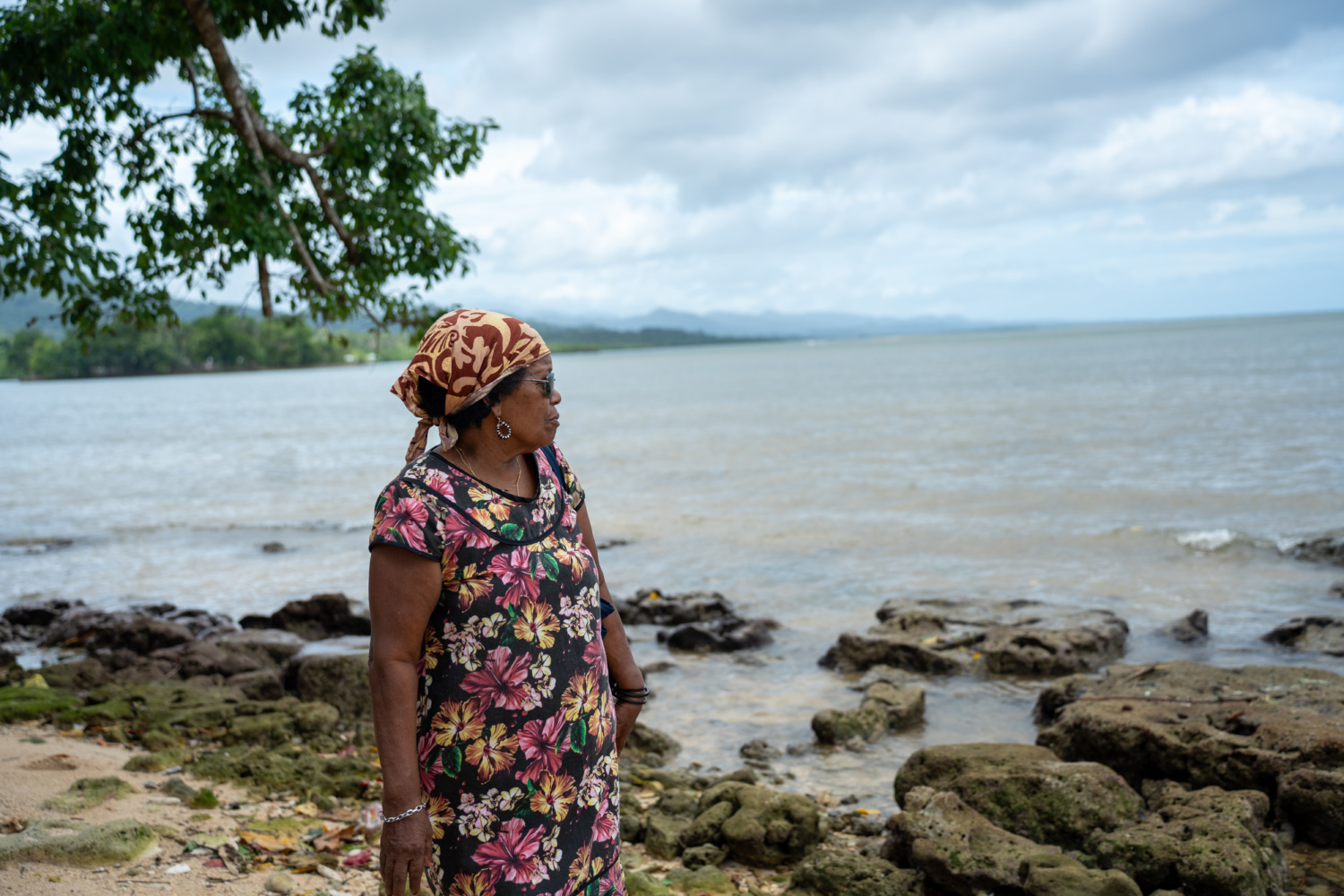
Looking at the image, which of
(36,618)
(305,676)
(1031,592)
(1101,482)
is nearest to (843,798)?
(305,676)

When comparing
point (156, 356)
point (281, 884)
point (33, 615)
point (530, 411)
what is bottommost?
point (33, 615)

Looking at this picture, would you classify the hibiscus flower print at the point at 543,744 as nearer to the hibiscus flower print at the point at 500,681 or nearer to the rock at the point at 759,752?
the hibiscus flower print at the point at 500,681

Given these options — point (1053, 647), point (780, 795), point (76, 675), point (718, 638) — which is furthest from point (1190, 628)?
point (76, 675)

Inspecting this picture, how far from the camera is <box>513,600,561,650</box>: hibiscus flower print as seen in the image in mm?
2576

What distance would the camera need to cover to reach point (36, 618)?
1277 centimetres

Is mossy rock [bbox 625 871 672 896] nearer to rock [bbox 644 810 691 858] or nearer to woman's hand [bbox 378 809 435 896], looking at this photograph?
rock [bbox 644 810 691 858]

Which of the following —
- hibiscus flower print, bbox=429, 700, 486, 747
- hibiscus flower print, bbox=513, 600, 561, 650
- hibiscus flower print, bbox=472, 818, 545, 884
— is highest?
hibiscus flower print, bbox=513, 600, 561, 650

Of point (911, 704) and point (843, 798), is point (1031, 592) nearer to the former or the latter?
point (911, 704)

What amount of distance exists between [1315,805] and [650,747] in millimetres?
4130

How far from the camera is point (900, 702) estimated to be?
804 cm

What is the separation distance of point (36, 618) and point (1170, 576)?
14763mm

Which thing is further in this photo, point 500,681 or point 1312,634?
point 1312,634

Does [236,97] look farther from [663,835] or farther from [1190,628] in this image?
[1190,628]

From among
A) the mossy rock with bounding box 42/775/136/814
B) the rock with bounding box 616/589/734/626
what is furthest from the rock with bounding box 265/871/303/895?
the rock with bounding box 616/589/734/626
